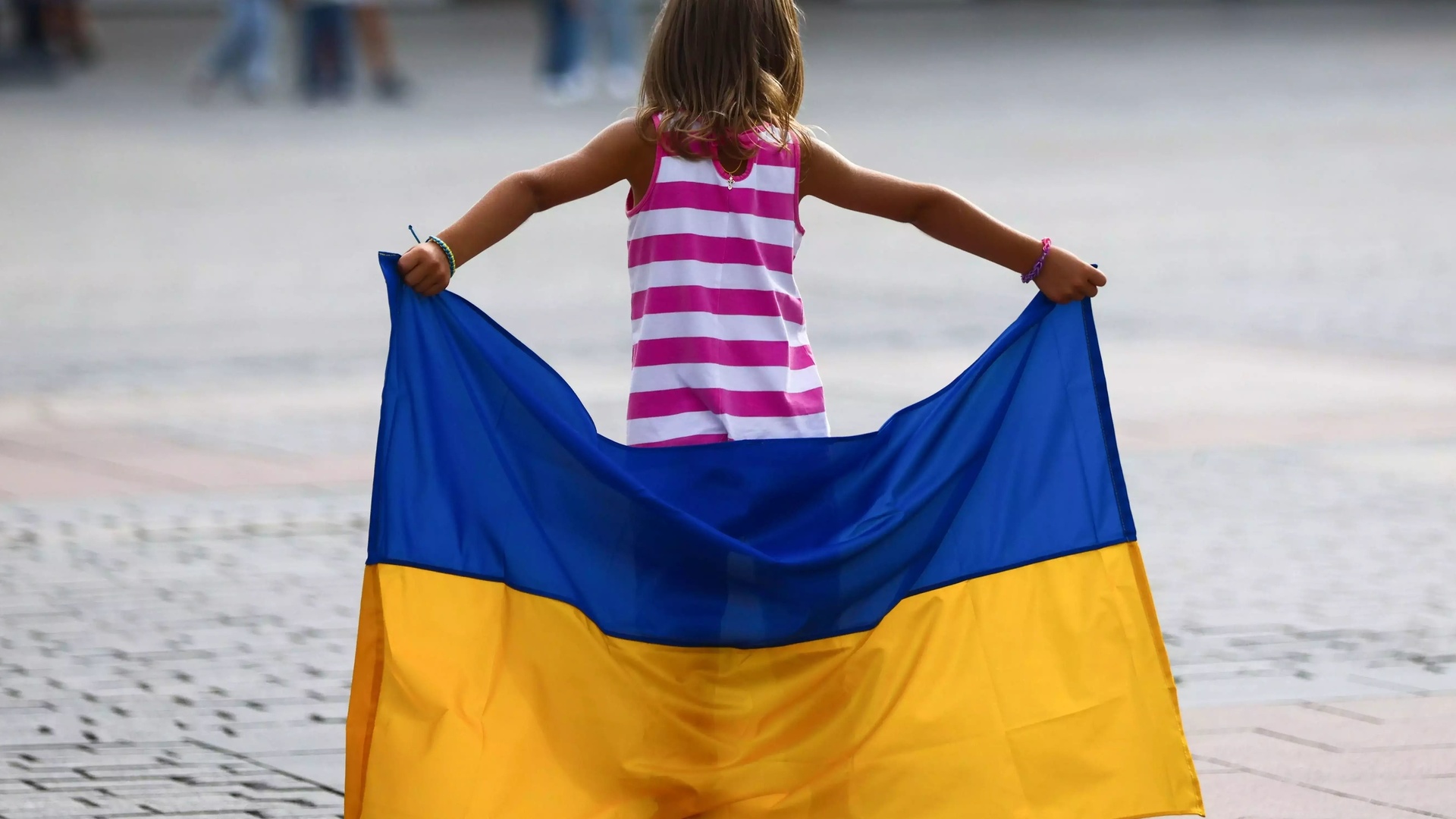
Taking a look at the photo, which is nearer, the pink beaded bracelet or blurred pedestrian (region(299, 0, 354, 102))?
the pink beaded bracelet

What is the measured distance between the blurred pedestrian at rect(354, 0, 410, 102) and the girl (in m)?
18.2

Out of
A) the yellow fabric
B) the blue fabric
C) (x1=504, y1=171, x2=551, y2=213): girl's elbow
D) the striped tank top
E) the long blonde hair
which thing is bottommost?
the yellow fabric

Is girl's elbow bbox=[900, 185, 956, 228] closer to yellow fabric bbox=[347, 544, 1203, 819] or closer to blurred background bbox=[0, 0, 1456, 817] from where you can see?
yellow fabric bbox=[347, 544, 1203, 819]

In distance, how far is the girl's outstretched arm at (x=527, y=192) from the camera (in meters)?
3.23

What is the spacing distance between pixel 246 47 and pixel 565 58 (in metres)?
3.75

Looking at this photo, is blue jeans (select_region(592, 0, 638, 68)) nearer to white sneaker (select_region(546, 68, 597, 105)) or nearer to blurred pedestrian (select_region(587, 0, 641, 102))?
blurred pedestrian (select_region(587, 0, 641, 102))

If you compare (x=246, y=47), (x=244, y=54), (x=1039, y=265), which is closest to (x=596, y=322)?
(x=1039, y=265)

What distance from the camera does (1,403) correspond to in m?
8.55

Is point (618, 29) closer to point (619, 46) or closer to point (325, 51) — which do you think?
point (619, 46)

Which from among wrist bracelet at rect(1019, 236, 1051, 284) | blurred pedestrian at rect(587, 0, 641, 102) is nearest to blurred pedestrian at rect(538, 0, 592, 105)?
blurred pedestrian at rect(587, 0, 641, 102)

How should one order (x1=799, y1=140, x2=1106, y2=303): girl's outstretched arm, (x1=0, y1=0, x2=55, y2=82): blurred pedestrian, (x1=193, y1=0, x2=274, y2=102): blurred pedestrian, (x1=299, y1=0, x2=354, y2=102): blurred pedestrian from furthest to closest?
1. (x1=0, y1=0, x2=55, y2=82): blurred pedestrian
2. (x1=193, y1=0, x2=274, y2=102): blurred pedestrian
3. (x1=299, y1=0, x2=354, y2=102): blurred pedestrian
4. (x1=799, y1=140, x2=1106, y2=303): girl's outstretched arm

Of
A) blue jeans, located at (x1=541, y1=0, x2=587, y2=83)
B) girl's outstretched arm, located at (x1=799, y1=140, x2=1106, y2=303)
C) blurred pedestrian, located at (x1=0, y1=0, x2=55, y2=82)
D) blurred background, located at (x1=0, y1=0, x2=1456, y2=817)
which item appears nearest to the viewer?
girl's outstretched arm, located at (x1=799, y1=140, x2=1106, y2=303)

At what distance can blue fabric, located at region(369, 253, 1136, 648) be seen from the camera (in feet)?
10.6

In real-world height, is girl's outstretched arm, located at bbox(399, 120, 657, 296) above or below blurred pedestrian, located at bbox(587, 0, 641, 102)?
below
